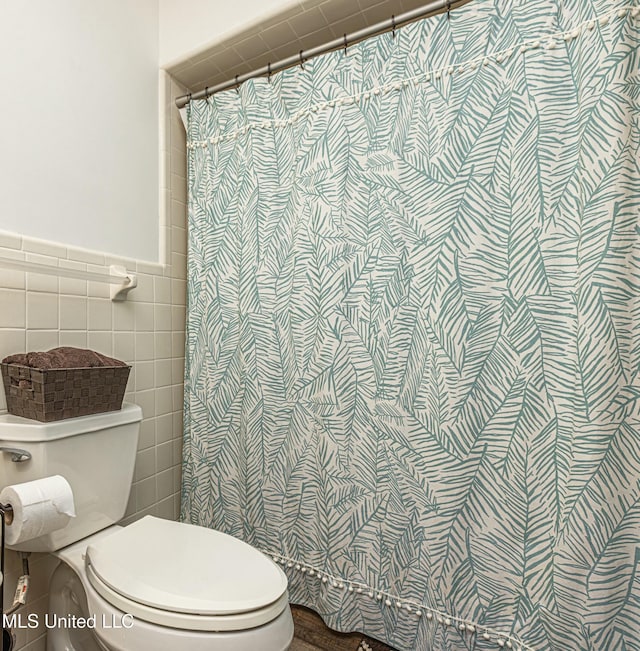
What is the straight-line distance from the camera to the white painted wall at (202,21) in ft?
4.31

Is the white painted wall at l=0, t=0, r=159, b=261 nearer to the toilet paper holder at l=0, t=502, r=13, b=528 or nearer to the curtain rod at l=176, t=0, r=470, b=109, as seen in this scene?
the curtain rod at l=176, t=0, r=470, b=109

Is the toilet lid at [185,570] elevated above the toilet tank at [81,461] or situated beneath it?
situated beneath

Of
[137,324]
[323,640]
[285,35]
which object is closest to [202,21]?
[285,35]

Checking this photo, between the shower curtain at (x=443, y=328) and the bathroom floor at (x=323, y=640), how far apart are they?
5cm

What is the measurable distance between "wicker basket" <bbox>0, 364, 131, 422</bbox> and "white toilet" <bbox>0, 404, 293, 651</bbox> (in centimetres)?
3

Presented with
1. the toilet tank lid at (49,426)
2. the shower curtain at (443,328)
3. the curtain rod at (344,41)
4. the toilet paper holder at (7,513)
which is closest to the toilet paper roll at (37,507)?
the toilet paper holder at (7,513)

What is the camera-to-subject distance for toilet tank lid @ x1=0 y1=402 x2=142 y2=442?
947 mm

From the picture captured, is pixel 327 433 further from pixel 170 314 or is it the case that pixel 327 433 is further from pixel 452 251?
pixel 170 314

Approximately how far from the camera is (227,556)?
3.15ft

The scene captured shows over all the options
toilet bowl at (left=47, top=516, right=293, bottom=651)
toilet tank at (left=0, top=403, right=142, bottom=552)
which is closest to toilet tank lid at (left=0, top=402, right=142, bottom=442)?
toilet tank at (left=0, top=403, right=142, bottom=552)

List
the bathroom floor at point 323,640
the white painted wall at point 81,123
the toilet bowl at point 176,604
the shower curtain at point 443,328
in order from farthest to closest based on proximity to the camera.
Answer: the bathroom floor at point 323,640 < the white painted wall at point 81,123 < the shower curtain at point 443,328 < the toilet bowl at point 176,604

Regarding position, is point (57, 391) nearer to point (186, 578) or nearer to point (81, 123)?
point (186, 578)

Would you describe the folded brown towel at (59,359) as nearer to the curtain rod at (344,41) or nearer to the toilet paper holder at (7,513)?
the toilet paper holder at (7,513)

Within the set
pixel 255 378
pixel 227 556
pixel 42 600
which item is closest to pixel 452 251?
pixel 255 378
